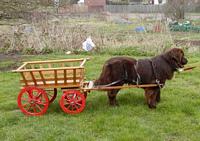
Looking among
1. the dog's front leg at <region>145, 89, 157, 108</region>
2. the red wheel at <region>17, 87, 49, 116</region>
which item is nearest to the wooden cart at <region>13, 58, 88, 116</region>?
the red wheel at <region>17, 87, 49, 116</region>

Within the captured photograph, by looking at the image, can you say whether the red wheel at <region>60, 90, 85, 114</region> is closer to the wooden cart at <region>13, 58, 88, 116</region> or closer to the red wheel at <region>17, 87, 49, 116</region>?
the wooden cart at <region>13, 58, 88, 116</region>

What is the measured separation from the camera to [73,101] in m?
6.52

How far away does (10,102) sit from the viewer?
743cm

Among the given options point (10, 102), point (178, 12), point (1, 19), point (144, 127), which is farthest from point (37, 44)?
point (178, 12)

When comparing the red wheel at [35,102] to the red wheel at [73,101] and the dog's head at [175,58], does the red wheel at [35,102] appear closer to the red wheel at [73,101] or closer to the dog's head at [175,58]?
the red wheel at [73,101]

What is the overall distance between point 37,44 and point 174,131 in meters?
10.2

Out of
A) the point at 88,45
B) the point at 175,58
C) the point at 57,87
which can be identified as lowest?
the point at 57,87

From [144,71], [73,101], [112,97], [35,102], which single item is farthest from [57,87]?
[144,71]

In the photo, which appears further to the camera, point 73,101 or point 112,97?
point 112,97

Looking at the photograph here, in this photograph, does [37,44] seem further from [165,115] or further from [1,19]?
[165,115]

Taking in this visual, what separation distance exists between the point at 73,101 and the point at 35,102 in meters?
0.71

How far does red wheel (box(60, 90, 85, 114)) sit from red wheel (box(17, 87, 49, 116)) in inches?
12.6

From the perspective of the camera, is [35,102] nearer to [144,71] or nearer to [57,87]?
[57,87]

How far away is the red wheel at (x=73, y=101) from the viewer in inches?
254
